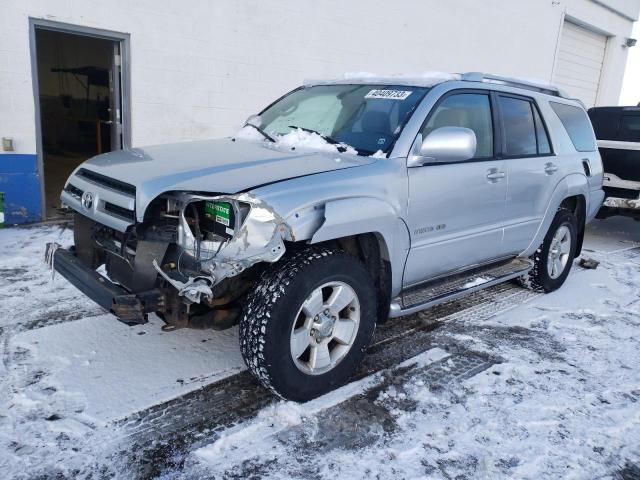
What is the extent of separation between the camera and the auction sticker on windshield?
12.0 ft

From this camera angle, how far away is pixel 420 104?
3496 millimetres

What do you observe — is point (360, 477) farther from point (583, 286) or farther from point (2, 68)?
point (2, 68)

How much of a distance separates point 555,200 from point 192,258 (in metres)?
3.42

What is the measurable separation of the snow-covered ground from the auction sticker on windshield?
1735 millimetres

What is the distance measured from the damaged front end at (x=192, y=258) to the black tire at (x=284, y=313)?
0.16 meters

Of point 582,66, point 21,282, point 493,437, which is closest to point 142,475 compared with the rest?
point 493,437

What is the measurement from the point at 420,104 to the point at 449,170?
0.47 meters

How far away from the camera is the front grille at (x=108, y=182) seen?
283cm

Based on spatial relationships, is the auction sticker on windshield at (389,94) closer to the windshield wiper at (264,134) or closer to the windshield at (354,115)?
the windshield at (354,115)

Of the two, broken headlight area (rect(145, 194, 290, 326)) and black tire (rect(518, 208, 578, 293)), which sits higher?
broken headlight area (rect(145, 194, 290, 326))

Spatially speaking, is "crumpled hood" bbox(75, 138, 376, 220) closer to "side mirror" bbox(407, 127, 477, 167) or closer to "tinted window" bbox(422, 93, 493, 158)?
"side mirror" bbox(407, 127, 477, 167)

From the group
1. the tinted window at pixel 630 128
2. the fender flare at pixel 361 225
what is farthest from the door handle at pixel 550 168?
the tinted window at pixel 630 128

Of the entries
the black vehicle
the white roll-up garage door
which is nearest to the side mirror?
the black vehicle

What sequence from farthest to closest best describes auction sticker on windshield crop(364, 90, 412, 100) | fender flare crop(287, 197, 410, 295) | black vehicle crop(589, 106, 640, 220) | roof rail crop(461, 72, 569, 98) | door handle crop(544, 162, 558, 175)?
black vehicle crop(589, 106, 640, 220) < door handle crop(544, 162, 558, 175) < roof rail crop(461, 72, 569, 98) < auction sticker on windshield crop(364, 90, 412, 100) < fender flare crop(287, 197, 410, 295)
